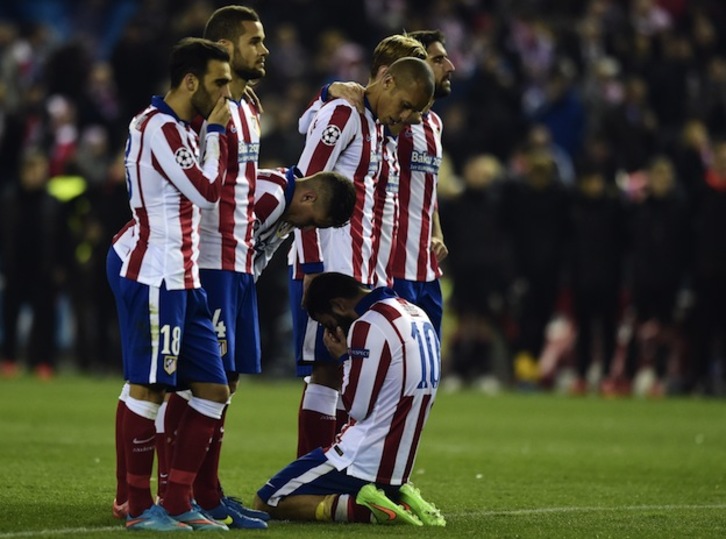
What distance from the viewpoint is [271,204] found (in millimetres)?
8117

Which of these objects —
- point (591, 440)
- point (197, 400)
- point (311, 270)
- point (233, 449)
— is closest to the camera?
point (197, 400)

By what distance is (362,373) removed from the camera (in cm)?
799

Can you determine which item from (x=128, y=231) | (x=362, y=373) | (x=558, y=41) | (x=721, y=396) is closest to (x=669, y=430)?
(x=721, y=396)

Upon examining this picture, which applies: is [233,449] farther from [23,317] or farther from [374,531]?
[23,317]

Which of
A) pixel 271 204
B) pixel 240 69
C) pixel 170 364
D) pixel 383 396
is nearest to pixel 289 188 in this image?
pixel 271 204

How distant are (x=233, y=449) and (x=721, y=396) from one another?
7.94 metres

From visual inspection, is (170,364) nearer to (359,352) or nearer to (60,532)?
(60,532)

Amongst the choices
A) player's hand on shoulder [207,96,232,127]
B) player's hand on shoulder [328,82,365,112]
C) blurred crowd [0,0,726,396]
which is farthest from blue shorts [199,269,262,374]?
blurred crowd [0,0,726,396]

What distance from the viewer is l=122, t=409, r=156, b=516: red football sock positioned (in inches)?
291

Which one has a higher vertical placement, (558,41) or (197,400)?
(558,41)

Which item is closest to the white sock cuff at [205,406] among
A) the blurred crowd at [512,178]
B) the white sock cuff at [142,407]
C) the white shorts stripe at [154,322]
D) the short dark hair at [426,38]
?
the white sock cuff at [142,407]

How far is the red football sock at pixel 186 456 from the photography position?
7418mm

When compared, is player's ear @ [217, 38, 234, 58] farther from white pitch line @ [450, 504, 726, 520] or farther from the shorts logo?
white pitch line @ [450, 504, 726, 520]

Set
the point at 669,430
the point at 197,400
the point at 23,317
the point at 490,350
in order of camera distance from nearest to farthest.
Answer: the point at 197,400, the point at 669,430, the point at 490,350, the point at 23,317
